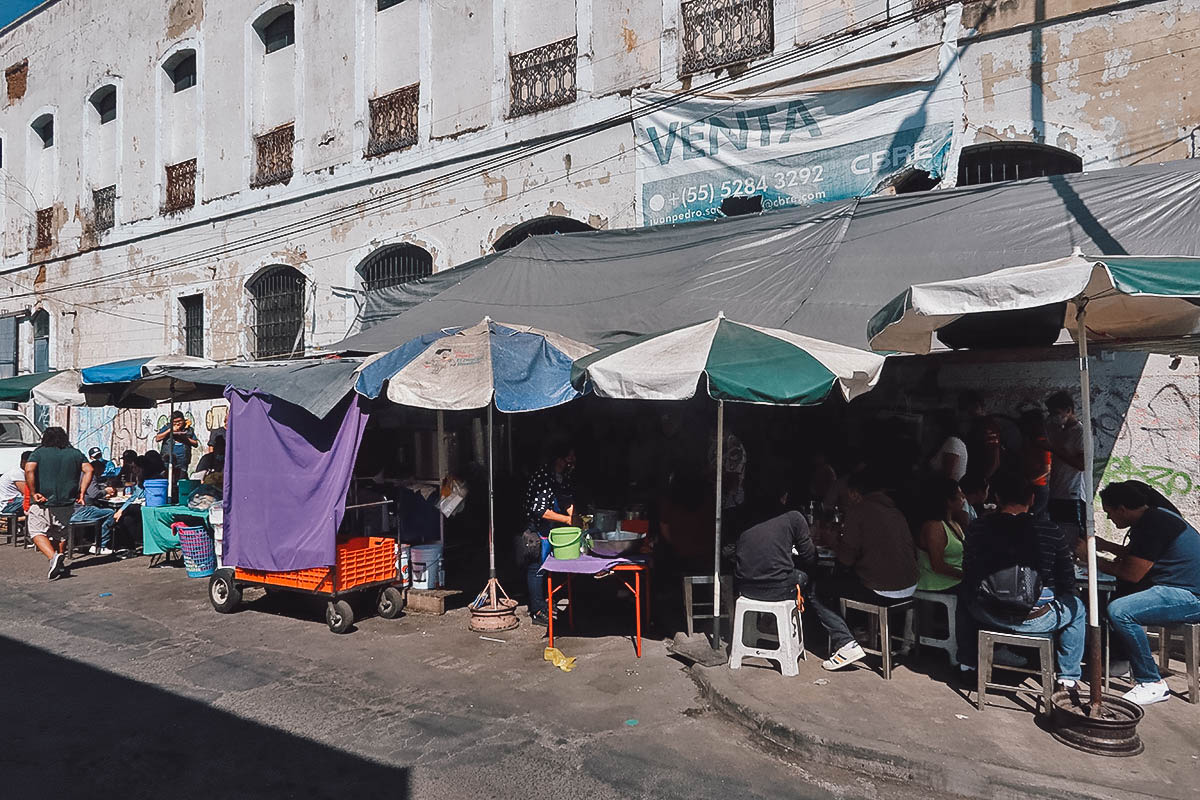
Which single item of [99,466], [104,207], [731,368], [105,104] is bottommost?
[99,466]

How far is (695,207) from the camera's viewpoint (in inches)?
414

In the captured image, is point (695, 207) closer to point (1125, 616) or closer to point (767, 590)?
point (767, 590)

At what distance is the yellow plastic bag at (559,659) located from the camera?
A: 21.1 feet

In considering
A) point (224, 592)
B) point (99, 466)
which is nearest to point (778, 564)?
point (224, 592)

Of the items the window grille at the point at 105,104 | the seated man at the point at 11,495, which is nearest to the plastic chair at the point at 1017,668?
the seated man at the point at 11,495

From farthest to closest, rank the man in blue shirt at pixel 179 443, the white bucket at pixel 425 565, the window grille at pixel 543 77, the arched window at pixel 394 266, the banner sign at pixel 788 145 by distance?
the arched window at pixel 394 266 < the man in blue shirt at pixel 179 443 < the window grille at pixel 543 77 < the banner sign at pixel 788 145 < the white bucket at pixel 425 565

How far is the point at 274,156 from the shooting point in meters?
15.1

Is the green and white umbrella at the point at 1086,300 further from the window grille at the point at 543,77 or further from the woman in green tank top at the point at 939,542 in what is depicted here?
the window grille at the point at 543,77

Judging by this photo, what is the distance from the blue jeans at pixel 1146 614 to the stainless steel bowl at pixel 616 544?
339 centimetres

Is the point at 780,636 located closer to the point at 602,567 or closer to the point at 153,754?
the point at 602,567

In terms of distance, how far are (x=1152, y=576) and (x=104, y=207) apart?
20751 millimetres

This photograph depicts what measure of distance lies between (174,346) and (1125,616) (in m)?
17.0

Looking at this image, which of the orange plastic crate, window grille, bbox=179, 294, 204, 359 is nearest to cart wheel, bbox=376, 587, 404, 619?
the orange plastic crate

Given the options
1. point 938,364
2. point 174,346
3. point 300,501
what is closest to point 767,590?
point 938,364
